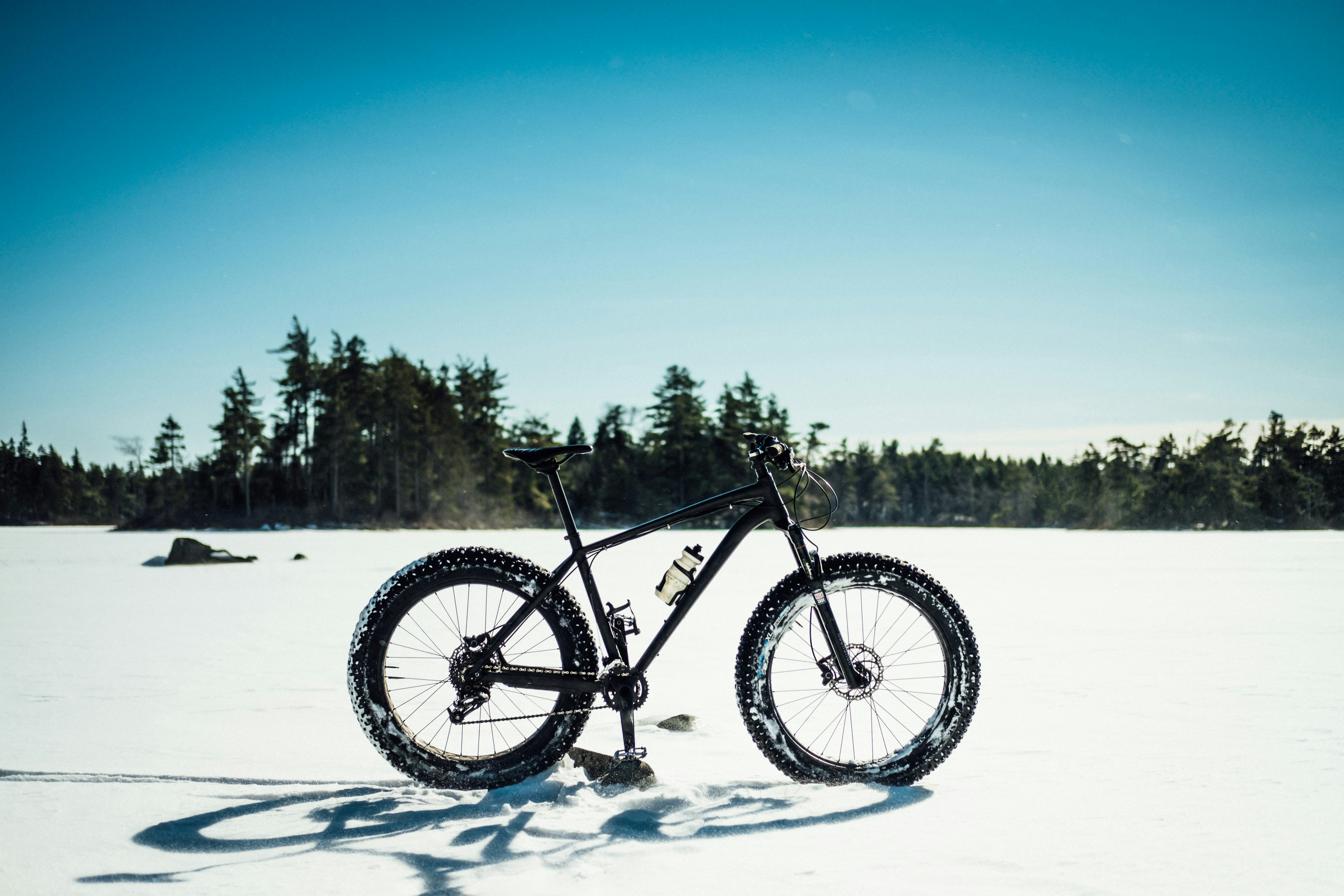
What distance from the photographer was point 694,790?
3.07 m

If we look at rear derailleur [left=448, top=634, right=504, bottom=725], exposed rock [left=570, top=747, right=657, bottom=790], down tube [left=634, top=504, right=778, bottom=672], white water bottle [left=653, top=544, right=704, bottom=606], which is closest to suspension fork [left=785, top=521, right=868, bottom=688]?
down tube [left=634, top=504, right=778, bottom=672]

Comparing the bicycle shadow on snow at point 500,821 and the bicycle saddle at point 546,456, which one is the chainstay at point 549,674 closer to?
the bicycle shadow on snow at point 500,821

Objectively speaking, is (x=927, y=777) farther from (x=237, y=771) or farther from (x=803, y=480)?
(x=237, y=771)

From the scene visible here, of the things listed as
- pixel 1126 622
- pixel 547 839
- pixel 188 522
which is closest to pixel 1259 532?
pixel 1126 622

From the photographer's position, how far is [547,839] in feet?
8.51

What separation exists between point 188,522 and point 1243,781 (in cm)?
6332

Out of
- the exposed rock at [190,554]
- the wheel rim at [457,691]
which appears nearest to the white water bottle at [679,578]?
the wheel rim at [457,691]

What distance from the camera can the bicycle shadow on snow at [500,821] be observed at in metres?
2.47

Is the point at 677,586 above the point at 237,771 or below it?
above

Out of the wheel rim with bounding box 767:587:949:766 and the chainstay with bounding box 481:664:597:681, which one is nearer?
the chainstay with bounding box 481:664:597:681

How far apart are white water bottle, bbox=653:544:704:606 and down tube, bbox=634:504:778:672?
25 mm

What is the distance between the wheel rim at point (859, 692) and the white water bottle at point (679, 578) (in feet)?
1.51

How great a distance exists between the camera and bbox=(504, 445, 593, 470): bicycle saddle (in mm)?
3117

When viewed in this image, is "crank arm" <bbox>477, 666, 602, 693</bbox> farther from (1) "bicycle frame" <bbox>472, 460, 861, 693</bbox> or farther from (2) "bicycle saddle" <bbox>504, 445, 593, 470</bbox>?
(2) "bicycle saddle" <bbox>504, 445, 593, 470</bbox>
